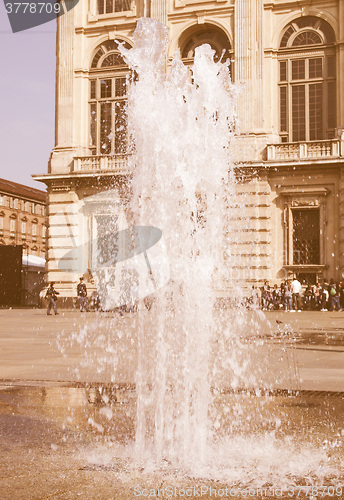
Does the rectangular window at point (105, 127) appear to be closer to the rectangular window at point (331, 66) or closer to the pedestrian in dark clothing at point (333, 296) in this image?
the rectangular window at point (331, 66)

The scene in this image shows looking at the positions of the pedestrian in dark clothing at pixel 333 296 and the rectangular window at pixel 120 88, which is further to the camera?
the rectangular window at pixel 120 88

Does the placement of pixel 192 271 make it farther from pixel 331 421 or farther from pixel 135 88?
pixel 135 88

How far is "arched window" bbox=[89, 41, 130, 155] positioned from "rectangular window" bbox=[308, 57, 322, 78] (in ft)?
28.1

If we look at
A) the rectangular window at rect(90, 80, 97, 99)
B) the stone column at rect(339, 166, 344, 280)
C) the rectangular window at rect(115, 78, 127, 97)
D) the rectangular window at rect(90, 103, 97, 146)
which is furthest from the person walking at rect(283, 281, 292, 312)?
the rectangular window at rect(90, 80, 97, 99)

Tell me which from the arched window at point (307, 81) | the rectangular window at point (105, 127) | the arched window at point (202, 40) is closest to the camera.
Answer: the arched window at point (307, 81)

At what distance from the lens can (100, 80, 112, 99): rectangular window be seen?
3388 cm

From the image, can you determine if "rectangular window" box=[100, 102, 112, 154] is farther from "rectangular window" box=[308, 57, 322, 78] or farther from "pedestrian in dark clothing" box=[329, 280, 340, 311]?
"pedestrian in dark clothing" box=[329, 280, 340, 311]

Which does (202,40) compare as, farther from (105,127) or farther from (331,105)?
(331,105)

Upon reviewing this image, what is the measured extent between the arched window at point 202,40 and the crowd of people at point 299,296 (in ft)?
35.9

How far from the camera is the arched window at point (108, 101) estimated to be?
33.5 metres

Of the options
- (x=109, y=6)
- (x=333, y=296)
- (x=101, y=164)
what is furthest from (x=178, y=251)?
(x=109, y=6)

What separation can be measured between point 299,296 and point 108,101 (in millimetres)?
13188

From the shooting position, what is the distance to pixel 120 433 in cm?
532

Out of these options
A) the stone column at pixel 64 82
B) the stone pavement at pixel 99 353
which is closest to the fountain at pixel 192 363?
the stone pavement at pixel 99 353
